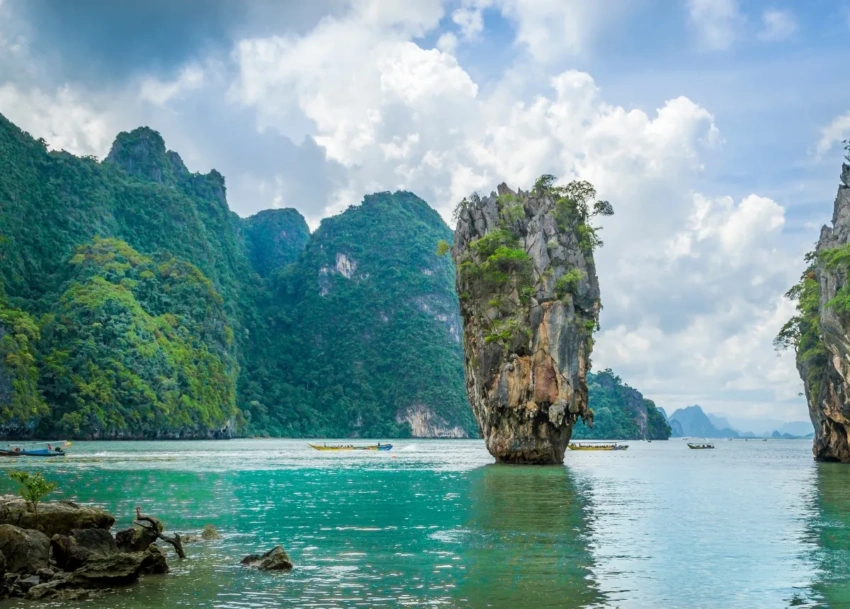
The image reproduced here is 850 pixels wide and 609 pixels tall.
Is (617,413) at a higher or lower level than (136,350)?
lower

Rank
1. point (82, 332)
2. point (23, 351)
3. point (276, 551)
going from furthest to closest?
point (82, 332), point (23, 351), point (276, 551)

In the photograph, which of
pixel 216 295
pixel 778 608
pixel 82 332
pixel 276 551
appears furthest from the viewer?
pixel 216 295

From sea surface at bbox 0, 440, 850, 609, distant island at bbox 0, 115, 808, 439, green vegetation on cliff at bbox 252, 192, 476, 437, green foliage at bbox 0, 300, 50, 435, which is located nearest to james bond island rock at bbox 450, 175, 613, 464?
distant island at bbox 0, 115, 808, 439

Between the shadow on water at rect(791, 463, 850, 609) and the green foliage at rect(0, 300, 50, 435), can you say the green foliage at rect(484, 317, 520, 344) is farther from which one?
the green foliage at rect(0, 300, 50, 435)

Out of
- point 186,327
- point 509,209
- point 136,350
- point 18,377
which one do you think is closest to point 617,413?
point 186,327

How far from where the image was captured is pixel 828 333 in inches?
1768

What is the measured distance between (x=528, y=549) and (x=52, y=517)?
909 centimetres

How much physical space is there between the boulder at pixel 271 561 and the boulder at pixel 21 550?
3462 mm

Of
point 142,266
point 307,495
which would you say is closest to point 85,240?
point 142,266

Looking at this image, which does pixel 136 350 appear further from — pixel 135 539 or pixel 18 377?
pixel 135 539

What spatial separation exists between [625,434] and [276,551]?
161 meters

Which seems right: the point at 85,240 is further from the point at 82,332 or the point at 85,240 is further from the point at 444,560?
the point at 444,560

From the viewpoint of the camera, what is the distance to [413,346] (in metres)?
178

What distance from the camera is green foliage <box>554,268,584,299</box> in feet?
156
